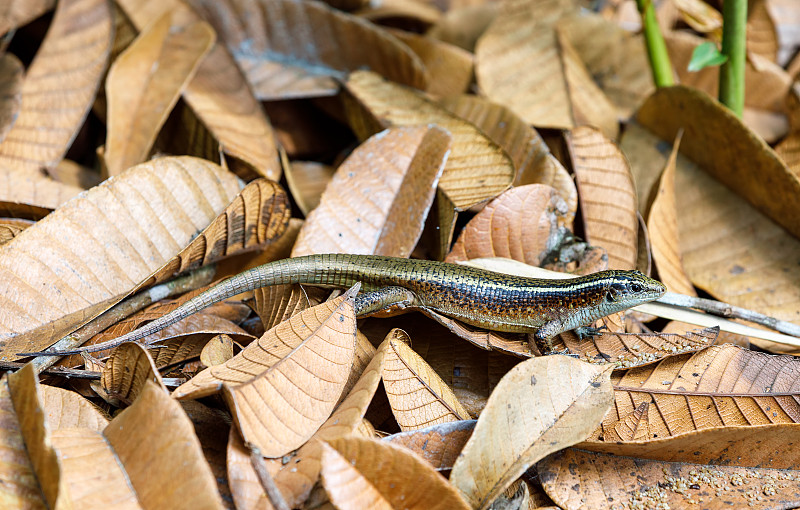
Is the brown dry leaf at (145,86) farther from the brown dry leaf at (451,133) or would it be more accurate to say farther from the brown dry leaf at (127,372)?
the brown dry leaf at (127,372)

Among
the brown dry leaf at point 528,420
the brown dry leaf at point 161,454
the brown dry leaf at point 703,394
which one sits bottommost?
the brown dry leaf at point 703,394

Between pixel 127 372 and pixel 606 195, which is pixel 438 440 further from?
pixel 606 195

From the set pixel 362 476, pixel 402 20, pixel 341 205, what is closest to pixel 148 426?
pixel 362 476

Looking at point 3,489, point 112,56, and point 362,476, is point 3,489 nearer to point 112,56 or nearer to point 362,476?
point 362,476

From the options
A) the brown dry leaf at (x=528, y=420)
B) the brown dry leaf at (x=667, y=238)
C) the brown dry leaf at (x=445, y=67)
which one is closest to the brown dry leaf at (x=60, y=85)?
the brown dry leaf at (x=445, y=67)

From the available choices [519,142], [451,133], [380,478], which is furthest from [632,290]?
[380,478]

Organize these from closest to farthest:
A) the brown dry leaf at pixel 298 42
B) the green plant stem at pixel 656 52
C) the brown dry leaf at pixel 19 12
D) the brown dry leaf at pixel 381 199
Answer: the brown dry leaf at pixel 381 199 < the brown dry leaf at pixel 19 12 < the green plant stem at pixel 656 52 < the brown dry leaf at pixel 298 42

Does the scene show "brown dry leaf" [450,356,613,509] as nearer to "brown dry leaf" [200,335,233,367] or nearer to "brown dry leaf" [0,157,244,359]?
"brown dry leaf" [200,335,233,367]
